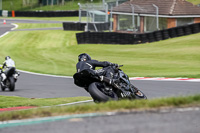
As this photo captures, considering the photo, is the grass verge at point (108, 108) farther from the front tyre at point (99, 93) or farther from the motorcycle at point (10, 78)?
the motorcycle at point (10, 78)

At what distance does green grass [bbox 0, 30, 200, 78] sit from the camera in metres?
22.9

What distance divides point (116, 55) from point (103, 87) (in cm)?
2103

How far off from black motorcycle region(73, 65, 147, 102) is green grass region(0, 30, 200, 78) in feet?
29.0

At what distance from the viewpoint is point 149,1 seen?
42000mm

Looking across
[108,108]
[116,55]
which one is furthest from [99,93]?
[116,55]

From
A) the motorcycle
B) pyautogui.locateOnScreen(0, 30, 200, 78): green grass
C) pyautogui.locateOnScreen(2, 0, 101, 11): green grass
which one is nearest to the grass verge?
the motorcycle

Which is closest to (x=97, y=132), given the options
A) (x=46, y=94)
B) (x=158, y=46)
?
(x=46, y=94)

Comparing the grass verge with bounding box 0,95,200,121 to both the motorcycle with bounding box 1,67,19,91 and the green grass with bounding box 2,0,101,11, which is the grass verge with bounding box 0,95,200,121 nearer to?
the motorcycle with bounding box 1,67,19,91

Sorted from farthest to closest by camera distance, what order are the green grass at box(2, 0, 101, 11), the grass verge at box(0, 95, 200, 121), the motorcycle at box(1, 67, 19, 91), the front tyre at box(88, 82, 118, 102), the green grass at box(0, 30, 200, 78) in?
the green grass at box(2, 0, 101, 11) → the green grass at box(0, 30, 200, 78) → the motorcycle at box(1, 67, 19, 91) → the front tyre at box(88, 82, 118, 102) → the grass verge at box(0, 95, 200, 121)

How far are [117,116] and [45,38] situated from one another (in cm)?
3967

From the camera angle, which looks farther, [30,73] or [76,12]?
[76,12]

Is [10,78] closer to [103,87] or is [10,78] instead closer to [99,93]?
[103,87]

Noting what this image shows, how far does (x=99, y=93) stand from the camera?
8297 mm

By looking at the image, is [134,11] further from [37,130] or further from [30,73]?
[37,130]
